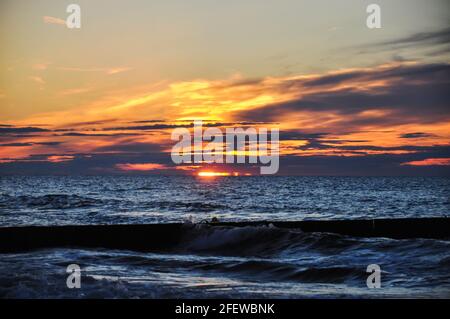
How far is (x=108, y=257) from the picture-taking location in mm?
15742

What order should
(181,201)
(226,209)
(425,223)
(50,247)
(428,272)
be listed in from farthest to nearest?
(181,201) → (226,209) → (425,223) → (50,247) → (428,272)

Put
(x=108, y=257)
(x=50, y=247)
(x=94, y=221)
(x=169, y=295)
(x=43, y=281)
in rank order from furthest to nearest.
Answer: (x=94, y=221) < (x=50, y=247) < (x=108, y=257) < (x=43, y=281) < (x=169, y=295)

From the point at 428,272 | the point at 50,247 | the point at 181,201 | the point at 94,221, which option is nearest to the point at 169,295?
the point at 428,272

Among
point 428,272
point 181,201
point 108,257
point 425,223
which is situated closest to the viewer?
point 428,272

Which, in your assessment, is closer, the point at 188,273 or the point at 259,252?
the point at 188,273

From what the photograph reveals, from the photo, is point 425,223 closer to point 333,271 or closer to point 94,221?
point 333,271

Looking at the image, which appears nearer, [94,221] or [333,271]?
[333,271]

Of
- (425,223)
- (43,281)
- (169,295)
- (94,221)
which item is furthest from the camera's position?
(94,221)

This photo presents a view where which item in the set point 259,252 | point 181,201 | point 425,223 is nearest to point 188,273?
point 259,252

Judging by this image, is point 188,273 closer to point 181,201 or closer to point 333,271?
point 333,271

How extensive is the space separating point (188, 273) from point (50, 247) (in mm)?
5173

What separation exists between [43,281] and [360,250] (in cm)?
864

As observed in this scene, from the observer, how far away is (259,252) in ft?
58.4
